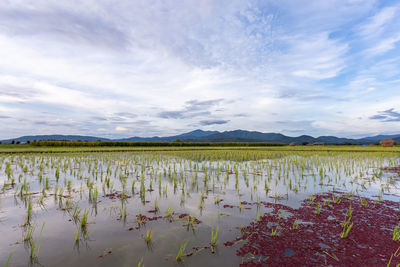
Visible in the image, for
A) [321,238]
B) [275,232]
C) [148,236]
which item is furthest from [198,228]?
[321,238]

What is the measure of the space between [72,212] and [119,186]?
2616 millimetres

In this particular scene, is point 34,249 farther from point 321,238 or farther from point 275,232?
point 321,238

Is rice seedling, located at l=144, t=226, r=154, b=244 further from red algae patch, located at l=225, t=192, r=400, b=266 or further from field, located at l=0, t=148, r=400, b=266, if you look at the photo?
red algae patch, located at l=225, t=192, r=400, b=266

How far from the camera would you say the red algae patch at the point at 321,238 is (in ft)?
10.1

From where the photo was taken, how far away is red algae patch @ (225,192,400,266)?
10.1 feet

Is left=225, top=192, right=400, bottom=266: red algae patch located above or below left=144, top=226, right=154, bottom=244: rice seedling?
below

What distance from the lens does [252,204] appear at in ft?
18.5

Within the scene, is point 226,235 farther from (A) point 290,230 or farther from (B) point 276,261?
(A) point 290,230

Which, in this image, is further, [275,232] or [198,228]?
[198,228]

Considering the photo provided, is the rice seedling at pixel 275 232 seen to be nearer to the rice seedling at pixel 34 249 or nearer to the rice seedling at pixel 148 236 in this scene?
the rice seedling at pixel 148 236

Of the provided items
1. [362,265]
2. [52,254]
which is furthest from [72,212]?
[362,265]

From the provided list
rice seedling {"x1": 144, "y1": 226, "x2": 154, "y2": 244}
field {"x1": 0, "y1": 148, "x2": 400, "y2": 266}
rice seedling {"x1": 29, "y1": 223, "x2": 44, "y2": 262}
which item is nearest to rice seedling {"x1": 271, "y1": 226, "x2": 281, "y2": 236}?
field {"x1": 0, "y1": 148, "x2": 400, "y2": 266}

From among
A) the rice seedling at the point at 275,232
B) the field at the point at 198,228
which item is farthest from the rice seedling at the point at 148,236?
the rice seedling at the point at 275,232

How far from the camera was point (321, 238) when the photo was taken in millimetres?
3719
